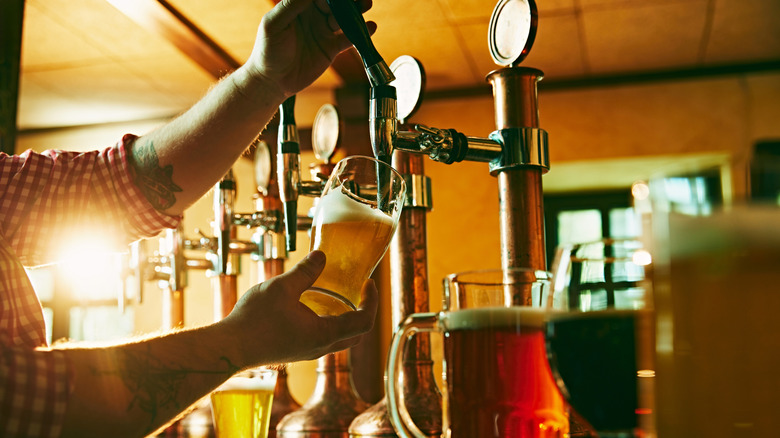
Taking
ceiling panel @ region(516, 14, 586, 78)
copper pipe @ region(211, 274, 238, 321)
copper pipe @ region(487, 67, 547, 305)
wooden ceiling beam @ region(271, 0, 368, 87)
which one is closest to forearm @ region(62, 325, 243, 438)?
copper pipe @ region(487, 67, 547, 305)

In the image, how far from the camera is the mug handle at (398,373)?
667 millimetres

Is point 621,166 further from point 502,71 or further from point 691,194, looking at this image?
point 691,194

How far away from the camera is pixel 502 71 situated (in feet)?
3.09

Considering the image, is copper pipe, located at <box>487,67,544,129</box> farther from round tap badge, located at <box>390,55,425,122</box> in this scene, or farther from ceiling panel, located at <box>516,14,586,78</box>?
ceiling panel, located at <box>516,14,586,78</box>

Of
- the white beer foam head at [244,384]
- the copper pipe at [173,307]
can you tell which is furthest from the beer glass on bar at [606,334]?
the copper pipe at [173,307]

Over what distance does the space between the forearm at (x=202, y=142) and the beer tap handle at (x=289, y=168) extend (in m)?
0.03

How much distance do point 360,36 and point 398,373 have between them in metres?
0.34

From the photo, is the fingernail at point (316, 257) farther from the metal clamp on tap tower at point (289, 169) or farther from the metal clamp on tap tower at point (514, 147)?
the metal clamp on tap tower at point (289, 169)

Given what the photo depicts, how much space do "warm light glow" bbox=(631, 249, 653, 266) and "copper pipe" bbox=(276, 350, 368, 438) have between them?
757 millimetres

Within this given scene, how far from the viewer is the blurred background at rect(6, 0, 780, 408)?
3635 mm

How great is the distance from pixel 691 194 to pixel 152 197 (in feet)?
3.33

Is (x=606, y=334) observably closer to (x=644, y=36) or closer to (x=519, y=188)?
(x=519, y=188)

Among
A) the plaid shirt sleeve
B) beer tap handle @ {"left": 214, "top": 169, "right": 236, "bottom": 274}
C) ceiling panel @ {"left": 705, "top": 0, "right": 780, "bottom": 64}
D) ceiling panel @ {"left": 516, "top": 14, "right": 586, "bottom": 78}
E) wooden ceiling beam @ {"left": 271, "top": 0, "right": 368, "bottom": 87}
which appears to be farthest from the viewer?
wooden ceiling beam @ {"left": 271, "top": 0, "right": 368, "bottom": 87}

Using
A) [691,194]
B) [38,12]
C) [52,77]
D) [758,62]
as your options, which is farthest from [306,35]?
[758,62]
